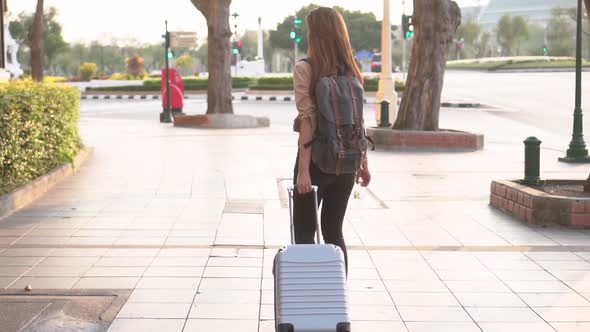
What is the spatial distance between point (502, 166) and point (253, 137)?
7417 mm

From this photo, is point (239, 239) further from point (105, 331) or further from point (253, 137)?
point (253, 137)

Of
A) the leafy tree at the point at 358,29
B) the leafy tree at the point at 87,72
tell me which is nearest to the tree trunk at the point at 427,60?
the leafy tree at the point at 87,72

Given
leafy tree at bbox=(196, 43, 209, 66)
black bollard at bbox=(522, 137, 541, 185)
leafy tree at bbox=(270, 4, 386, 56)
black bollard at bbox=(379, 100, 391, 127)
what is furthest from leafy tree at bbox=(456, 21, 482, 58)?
black bollard at bbox=(522, 137, 541, 185)

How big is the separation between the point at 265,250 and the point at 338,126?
2939 mm

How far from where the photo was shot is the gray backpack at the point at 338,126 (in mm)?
4914

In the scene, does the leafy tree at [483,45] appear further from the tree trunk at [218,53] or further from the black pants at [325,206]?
the black pants at [325,206]

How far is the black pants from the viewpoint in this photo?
5.12m

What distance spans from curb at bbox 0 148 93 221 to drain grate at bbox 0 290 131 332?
11.1 feet

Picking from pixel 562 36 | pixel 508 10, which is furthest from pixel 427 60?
pixel 508 10

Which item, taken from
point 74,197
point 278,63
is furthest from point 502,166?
point 278,63

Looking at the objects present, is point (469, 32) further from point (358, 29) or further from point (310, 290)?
point (310, 290)

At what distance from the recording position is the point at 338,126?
4.92 m

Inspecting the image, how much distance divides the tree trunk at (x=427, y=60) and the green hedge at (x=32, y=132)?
20.8ft

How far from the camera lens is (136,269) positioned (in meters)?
6.93
